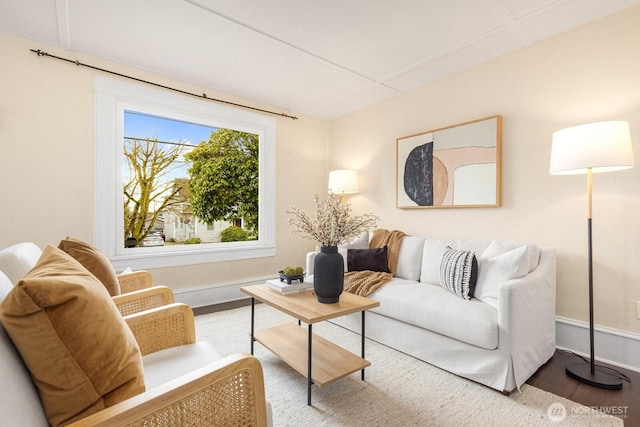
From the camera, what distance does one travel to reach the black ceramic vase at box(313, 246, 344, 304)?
1.99 meters

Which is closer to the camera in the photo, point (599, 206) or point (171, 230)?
point (599, 206)

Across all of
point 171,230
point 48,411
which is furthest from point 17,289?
point 171,230

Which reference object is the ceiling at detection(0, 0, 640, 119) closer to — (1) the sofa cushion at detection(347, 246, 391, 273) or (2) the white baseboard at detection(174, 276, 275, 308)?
(1) the sofa cushion at detection(347, 246, 391, 273)

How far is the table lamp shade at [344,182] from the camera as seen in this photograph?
13.0 ft

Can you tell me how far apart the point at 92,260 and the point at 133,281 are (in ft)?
2.23

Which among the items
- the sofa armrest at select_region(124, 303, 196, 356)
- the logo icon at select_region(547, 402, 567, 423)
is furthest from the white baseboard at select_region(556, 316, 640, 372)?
the sofa armrest at select_region(124, 303, 196, 356)

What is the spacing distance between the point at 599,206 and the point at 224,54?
3.28m

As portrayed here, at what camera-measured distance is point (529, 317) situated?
1990 mm

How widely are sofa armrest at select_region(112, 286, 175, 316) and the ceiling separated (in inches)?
75.9

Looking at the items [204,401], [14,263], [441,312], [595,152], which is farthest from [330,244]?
[595,152]

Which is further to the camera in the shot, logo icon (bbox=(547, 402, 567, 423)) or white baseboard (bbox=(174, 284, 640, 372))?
white baseboard (bbox=(174, 284, 640, 372))

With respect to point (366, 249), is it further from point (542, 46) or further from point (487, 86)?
point (542, 46)

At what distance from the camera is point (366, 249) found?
3.19 meters

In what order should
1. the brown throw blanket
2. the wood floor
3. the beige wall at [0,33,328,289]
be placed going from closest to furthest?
the wood floor, the beige wall at [0,33,328,289], the brown throw blanket
